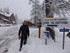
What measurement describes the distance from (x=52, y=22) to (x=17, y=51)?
271 centimetres

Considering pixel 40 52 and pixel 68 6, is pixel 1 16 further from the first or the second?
pixel 40 52

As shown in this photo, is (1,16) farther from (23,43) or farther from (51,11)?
(23,43)

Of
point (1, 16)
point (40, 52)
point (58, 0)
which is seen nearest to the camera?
point (40, 52)

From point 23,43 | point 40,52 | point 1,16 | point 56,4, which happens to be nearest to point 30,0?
point 56,4

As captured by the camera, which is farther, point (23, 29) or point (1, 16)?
point (1, 16)

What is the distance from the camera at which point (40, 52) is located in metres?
12.2

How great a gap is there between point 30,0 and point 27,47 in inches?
747

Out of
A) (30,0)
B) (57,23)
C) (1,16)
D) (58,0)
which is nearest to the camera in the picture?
(57,23)

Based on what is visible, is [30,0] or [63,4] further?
[30,0]

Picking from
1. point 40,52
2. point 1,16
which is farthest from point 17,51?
point 1,16

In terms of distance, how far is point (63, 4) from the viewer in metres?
25.9

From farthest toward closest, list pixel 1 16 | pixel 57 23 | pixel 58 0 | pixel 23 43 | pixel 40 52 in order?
pixel 1 16
pixel 58 0
pixel 23 43
pixel 57 23
pixel 40 52

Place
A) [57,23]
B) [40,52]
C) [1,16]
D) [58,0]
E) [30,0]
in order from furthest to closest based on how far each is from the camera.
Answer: [1,16], [30,0], [58,0], [57,23], [40,52]

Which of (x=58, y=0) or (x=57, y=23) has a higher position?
(x=58, y=0)
